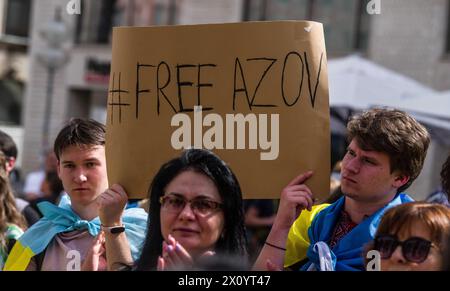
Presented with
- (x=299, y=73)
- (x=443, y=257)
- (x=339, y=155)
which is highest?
(x=299, y=73)

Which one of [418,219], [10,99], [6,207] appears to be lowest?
[10,99]

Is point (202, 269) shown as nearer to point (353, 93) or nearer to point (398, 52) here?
point (353, 93)

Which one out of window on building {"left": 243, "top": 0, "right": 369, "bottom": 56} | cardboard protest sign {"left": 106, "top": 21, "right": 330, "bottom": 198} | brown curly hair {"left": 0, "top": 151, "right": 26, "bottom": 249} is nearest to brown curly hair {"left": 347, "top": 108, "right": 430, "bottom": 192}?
cardboard protest sign {"left": 106, "top": 21, "right": 330, "bottom": 198}

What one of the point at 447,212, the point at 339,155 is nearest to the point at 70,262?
the point at 447,212

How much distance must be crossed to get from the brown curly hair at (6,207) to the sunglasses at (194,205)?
1.44m

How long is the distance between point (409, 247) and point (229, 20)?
1626 centimetres

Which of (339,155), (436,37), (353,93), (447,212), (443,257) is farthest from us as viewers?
(436,37)

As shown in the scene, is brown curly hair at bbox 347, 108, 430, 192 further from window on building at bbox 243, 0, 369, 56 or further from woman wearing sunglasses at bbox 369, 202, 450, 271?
window on building at bbox 243, 0, 369, 56

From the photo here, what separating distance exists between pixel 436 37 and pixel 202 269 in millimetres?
13279

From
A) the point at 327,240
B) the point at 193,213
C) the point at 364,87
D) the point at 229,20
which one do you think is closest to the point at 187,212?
the point at 193,213

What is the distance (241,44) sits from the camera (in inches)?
111

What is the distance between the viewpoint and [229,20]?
18438mm

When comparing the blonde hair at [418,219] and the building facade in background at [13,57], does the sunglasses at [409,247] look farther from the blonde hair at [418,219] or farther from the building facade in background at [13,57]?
the building facade in background at [13,57]

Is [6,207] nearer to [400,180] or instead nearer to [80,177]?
[80,177]
